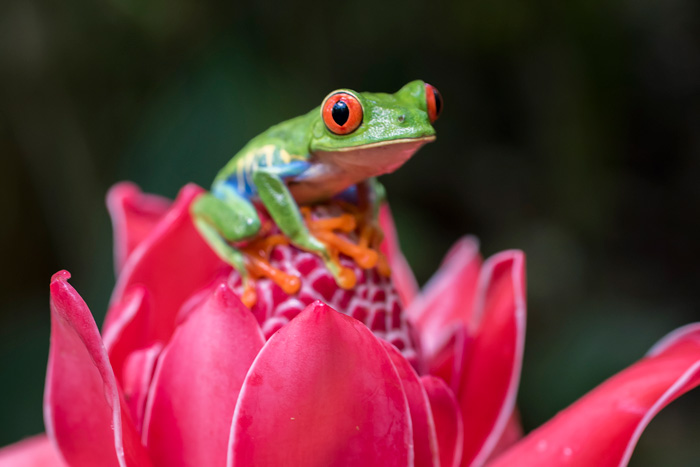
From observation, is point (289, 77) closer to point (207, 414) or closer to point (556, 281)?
point (556, 281)

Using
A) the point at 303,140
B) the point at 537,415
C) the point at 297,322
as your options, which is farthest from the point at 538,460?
the point at 537,415

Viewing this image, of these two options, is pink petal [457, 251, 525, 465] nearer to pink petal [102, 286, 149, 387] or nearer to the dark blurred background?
pink petal [102, 286, 149, 387]

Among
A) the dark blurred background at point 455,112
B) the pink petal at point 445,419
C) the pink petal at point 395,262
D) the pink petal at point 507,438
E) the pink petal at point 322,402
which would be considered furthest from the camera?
the dark blurred background at point 455,112

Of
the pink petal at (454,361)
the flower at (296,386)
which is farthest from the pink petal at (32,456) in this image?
the pink petal at (454,361)

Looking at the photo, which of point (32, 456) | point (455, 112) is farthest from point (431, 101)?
point (455, 112)

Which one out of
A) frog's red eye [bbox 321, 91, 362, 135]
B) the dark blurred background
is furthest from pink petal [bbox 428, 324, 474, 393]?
the dark blurred background

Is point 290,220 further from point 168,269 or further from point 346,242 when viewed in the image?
point 168,269

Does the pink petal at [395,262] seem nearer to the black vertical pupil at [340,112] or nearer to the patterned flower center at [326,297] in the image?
the patterned flower center at [326,297]
